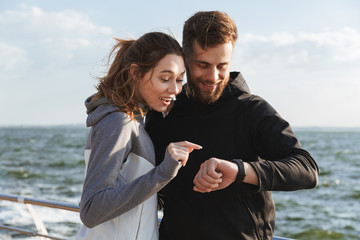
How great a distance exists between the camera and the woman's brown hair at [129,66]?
5.49 feet

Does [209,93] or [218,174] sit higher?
[209,93]

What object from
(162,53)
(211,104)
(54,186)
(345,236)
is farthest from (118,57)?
(54,186)

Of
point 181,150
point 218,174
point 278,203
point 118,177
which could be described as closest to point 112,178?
point 118,177

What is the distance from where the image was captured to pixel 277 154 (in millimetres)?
1562

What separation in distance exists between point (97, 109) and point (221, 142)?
52 centimetres

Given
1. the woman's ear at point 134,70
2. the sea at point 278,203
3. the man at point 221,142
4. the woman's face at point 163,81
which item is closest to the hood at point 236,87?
the man at point 221,142

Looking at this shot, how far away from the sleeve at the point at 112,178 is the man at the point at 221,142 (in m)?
0.18

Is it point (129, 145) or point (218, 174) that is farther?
point (129, 145)

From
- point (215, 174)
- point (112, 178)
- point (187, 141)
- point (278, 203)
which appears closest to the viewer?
point (215, 174)

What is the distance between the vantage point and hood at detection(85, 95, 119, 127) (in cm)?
161

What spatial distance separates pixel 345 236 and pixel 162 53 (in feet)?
39.8

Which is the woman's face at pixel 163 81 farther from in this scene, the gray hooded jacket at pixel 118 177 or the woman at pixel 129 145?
the gray hooded jacket at pixel 118 177

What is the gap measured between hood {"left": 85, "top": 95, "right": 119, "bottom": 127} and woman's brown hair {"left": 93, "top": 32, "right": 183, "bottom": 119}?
1.0 inches

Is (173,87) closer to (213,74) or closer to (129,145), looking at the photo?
(213,74)
